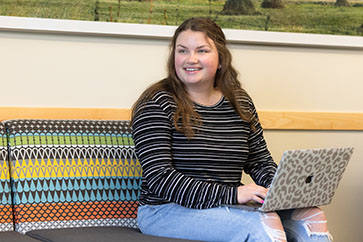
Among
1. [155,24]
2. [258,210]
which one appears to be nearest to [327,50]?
[155,24]

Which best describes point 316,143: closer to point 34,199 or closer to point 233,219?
point 233,219

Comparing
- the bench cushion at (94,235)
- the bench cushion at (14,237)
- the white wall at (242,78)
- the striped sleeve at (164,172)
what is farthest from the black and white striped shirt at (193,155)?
the white wall at (242,78)

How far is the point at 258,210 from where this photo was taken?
180 cm

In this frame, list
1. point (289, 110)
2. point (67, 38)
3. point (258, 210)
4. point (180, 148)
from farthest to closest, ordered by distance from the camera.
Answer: point (289, 110), point (67, 38), point (180, 148), point (258, 210)

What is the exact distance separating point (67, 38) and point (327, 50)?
116 centimetres

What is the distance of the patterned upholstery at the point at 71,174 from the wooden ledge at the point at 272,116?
0.54 feet

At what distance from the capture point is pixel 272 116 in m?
2.67

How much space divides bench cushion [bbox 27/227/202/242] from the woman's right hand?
0.73ft

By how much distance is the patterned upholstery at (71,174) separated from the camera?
212 centimetres

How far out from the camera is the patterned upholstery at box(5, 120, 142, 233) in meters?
2.12

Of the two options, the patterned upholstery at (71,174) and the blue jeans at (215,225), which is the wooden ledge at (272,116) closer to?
the patterned upholstery at (71,174)

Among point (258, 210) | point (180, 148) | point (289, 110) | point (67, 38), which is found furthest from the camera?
point (289, 110)

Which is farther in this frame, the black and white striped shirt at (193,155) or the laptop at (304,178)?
the black and white striped shirt at (193,155)

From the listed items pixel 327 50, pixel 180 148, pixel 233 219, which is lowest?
pixel 233 219
